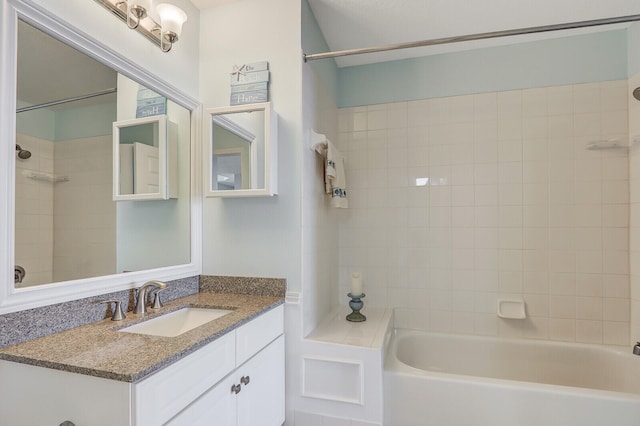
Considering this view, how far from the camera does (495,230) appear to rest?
2.41 metres

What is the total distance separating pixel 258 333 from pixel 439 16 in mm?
2194

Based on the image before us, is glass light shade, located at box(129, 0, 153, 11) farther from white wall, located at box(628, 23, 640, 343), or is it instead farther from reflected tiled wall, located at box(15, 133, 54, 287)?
white wall, located at box(628, 23, 640, 343)

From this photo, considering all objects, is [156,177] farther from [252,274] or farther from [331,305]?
[331,305]

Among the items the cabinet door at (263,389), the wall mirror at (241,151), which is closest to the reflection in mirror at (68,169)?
the wall mirror at (241,151)

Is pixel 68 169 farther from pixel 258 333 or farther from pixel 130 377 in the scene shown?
pixel 258 333

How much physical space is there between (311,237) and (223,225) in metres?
0.53

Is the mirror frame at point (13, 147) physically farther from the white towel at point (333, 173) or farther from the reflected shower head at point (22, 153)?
the white towel at point (333, 173)

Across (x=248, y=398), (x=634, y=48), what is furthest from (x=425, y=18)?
(x=248, y=398)

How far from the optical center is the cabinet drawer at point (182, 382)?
892 millimetres

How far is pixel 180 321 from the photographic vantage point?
5.20ft

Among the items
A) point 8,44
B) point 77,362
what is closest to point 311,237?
point 77,362

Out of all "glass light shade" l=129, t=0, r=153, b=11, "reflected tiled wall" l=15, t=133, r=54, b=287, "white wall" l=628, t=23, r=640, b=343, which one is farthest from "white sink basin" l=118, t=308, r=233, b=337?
"white wall" l=628, t=23, r=640, b=343

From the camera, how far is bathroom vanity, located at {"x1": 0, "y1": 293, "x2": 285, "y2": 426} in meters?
0.88

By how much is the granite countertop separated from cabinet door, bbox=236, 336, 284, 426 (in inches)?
10.6
